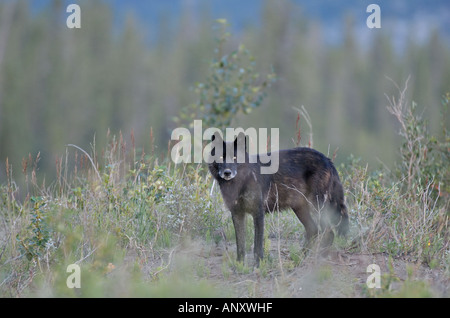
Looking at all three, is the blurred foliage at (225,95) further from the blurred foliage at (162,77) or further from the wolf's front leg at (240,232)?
the blurred foliage at (162,77)

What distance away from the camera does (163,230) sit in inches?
277

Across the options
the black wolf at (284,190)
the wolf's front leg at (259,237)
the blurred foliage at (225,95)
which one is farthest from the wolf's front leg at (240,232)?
the blurred foliage at (225,95)

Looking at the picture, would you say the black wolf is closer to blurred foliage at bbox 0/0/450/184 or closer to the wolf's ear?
the wolf's ear

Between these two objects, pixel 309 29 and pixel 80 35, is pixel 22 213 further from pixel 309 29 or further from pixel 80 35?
pixel 309 29

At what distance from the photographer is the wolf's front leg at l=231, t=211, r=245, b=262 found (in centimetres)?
636

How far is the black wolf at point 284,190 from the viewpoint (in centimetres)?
645

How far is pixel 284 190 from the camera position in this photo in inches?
269

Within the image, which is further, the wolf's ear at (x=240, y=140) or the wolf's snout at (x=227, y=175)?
the wolf's ear at (x=240, y=140)

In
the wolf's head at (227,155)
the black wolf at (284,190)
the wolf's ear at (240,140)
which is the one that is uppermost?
the wolf's ear at (240,140)

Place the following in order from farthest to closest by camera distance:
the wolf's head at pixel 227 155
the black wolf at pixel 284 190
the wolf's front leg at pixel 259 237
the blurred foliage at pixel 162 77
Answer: the blurred foliage at pixel 162 77
the black wolf at pixel 284 190
the wolf's head at pixel 227 155
the wolf's front leg at pixel 259 237

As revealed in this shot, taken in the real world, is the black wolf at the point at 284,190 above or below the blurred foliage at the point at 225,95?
below

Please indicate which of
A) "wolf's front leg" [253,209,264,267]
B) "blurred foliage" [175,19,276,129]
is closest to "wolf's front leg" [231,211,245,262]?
"wolf's front leg" [253,209,264,267]

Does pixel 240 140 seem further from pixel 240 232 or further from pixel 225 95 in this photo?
pixel 225 95

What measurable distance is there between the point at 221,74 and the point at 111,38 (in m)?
47.9
